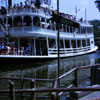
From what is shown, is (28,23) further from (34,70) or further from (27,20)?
(34,70)

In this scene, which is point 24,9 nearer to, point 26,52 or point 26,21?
point 26,21

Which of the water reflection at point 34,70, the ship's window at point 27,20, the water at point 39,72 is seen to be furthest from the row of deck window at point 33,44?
the water at point 39,72

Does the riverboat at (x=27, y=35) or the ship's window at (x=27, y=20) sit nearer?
the riverboat at (x=27, y=35)

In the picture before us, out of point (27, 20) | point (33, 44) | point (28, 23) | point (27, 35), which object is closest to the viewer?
point (27, 35)

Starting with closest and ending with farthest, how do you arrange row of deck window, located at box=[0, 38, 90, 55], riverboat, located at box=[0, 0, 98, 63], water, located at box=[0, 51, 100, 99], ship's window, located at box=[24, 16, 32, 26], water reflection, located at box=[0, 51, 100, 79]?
1. water, located at box=[0, 51, 100, 99]
2. water reflection, located at box=[0, 51, 100, 79]
3. riverboat, located at box=[0, 0, 98, 63]
4. row of deck window, located at box=[0, 38, 90, 55]
5. ship's window, located at box=[24, 16, 32, 26]

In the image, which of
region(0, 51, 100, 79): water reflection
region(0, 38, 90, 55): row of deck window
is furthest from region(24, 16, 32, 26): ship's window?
region(0, 51, 100, 79): water reflection

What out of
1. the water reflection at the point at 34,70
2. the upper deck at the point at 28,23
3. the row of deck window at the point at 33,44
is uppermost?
the upper deck at the point at 28,23

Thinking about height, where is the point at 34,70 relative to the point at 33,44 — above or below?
below

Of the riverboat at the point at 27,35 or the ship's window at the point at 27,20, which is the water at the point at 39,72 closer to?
the riverboat at the point at 27,35

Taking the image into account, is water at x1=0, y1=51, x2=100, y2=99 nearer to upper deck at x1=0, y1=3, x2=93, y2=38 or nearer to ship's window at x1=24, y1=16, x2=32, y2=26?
upper deck at x1=0, y1=3, x2=93, y2=38

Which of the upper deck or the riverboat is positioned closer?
the riverboat

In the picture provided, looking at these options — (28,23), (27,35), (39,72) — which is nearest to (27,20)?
(28,23)

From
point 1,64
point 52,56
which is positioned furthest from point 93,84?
point 52,56

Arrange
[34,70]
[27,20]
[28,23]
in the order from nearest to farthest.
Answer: [34,70] < [27,20] < [28,23]
